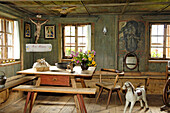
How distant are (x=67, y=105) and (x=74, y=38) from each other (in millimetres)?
2625

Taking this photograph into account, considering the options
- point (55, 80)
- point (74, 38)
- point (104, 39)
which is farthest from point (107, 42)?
point (55, 80)

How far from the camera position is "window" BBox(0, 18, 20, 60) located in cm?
499

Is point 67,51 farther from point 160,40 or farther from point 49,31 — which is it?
point 160,40

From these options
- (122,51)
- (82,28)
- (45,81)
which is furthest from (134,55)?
(45,81)

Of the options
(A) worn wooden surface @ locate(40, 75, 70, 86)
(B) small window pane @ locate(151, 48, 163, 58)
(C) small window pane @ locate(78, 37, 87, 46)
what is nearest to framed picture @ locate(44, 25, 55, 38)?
(C) small window pane @ locate(78, 37, 87, 46)

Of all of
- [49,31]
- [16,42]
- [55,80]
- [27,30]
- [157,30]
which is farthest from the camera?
[49,31]

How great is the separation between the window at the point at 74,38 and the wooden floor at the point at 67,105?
1.75 metres

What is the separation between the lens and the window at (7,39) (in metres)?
4.99

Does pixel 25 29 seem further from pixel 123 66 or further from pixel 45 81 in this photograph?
pixel 123 66

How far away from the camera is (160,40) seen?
624 cm

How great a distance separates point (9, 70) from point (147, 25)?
449 cm

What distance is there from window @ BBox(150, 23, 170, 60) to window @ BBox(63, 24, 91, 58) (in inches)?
89.3

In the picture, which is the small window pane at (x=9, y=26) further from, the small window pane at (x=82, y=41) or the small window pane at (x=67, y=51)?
the small window pane at (x=82, y=41)

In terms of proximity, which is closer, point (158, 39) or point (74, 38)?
point (158, 39)
